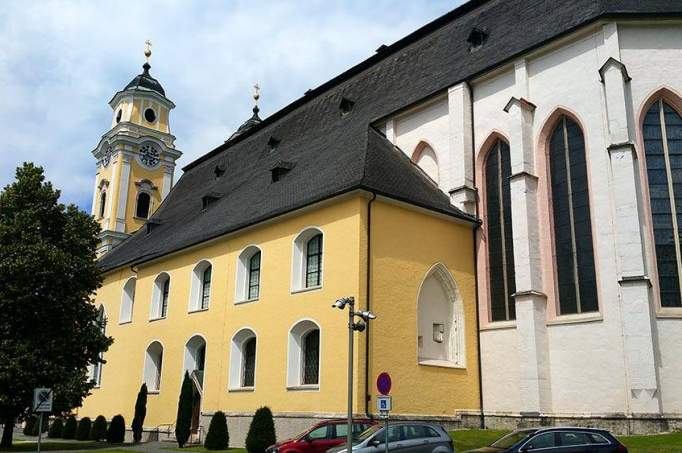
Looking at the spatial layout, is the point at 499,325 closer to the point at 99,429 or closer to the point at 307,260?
the point at 307,260

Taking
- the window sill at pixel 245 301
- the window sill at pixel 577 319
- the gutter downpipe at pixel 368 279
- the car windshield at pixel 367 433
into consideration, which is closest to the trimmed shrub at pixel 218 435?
the window sill at pixel 245 301

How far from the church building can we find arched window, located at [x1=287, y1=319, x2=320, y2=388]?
6cm

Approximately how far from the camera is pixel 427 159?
2723cm

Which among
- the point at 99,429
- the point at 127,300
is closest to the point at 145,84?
the point at 127,300

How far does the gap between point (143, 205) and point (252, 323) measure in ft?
89.5

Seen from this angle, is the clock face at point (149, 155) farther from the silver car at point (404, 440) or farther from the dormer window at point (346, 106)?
the silver car at point (404, 440)

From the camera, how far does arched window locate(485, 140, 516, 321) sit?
23156 mm

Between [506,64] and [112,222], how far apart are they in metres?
31.9

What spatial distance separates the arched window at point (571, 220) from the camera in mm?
21234

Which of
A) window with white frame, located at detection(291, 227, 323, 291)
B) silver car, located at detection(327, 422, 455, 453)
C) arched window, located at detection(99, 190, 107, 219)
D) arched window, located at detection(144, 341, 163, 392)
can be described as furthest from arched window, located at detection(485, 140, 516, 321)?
arched window, located at detection(99, 190, 107, 219)

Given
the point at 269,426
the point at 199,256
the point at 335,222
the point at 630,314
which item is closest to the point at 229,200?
the point at 199,256

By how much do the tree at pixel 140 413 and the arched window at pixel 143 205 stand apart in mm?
21598

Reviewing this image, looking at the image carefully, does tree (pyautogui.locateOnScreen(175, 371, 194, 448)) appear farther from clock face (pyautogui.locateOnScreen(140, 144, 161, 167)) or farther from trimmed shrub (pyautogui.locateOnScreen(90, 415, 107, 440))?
clock face (pyautogui.locateOnScreen(140, 144, 161, 167))

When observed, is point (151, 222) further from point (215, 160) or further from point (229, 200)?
point (229, 200)
